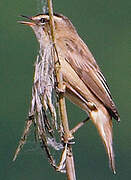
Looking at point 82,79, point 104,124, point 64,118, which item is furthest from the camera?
point 82,79

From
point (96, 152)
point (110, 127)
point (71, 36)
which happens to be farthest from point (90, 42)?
point (110, 127)

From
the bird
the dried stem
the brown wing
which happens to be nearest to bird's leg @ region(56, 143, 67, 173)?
the dried stem

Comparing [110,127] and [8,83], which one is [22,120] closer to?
[8,83]

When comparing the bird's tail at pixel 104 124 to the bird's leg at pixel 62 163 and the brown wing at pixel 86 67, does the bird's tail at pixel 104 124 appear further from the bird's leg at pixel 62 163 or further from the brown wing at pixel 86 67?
the bird's leg at pixel 62 163

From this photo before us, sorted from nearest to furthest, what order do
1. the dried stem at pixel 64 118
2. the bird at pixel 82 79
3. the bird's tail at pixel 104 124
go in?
the dried stem at pixel 64 118 → the bird's tail at pixel 104 124 → the bird at pixel 82 79

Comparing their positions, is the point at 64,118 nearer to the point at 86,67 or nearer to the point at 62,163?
the point at 62,163

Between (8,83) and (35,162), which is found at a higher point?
(8,83)

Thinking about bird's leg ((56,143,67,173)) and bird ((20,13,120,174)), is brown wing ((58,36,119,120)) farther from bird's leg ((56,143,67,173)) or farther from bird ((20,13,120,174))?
bird's leg ((56,143,67,173))

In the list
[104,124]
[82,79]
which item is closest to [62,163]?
[104,124]

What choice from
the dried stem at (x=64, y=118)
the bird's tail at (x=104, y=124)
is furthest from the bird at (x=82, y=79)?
the dried stem at (x=64, y=118)
